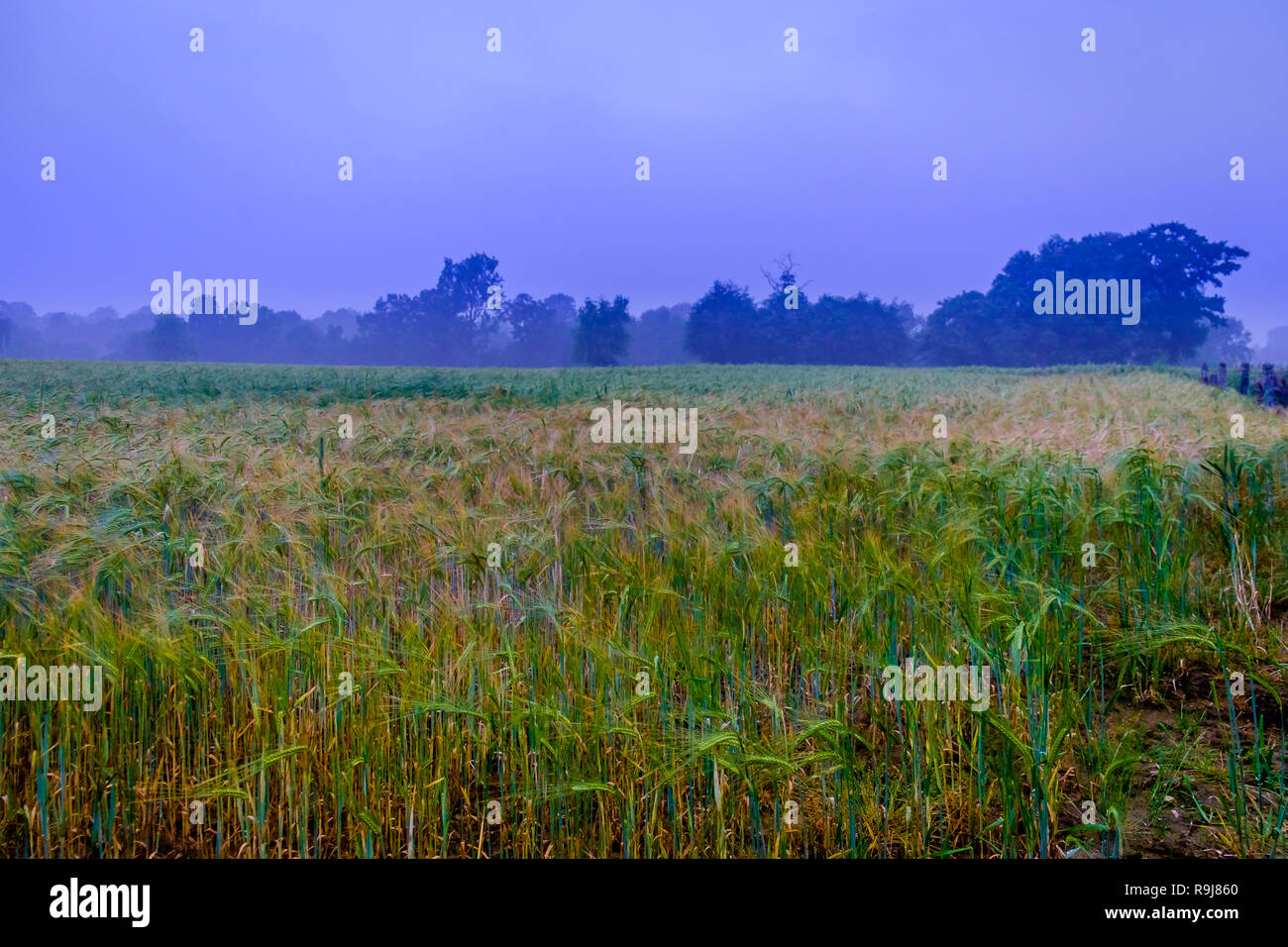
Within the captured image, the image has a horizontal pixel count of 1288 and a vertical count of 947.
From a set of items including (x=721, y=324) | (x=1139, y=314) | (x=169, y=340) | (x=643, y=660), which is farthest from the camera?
(x=169, y=340)

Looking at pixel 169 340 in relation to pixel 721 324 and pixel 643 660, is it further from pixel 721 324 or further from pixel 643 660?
pixel 643 660

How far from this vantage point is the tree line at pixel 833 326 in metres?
48.8

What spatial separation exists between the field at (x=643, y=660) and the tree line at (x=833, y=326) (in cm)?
4496

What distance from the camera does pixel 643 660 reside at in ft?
7.23

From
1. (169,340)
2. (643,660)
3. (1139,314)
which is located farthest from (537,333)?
(643,660)

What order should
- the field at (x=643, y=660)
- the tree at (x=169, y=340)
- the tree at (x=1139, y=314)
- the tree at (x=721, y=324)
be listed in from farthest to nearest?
the tree at (x=169, y=340) → the tree at (x=721, y=324) → the tree at (x=1139, y=314) → the field at (x=643, y=660)

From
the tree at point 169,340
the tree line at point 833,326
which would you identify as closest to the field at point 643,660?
the tree line at point 833,326

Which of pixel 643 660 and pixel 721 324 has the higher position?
pixel 721 324

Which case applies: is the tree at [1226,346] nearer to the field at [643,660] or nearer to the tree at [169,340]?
the field at [643,660]

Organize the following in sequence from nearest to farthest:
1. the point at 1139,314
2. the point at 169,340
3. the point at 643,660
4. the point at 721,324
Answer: the point at 643,660, the point at 1139,314, the point at 721,324, the point at 169,340

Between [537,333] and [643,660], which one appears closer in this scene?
[643,660]

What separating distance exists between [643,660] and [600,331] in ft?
188

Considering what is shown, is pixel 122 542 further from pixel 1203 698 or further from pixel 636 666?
pixel 1203 698

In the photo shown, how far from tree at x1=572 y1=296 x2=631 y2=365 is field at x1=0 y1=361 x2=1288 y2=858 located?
179 ft
